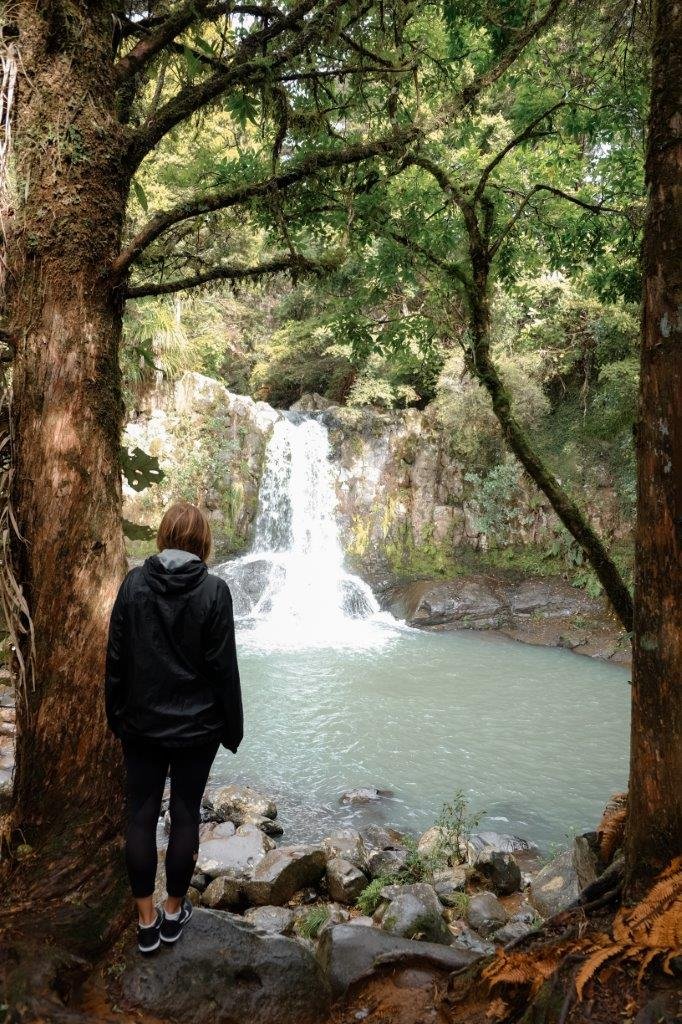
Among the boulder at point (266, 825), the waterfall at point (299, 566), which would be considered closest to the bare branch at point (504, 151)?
the boulder at point (266, 825)

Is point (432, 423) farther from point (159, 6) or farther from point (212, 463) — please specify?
point (159, 6)

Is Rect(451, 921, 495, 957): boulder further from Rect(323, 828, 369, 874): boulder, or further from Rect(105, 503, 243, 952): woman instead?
Rect(105, 503, 243, 952): woman

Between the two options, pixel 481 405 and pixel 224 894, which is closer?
pixel 224 894

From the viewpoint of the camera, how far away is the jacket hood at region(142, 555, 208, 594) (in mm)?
2461

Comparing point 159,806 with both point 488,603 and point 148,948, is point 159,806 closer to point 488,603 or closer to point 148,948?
point 148,948

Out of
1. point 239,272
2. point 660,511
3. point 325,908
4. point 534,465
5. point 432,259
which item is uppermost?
point 432,259

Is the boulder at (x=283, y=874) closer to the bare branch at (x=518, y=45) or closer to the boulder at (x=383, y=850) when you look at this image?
the boulder at (x=383, y=850)

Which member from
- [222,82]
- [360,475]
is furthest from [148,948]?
[360,475]

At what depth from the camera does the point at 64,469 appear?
102 inches

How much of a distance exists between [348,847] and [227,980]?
3.27m

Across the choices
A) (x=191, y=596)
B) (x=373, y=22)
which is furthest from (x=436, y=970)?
(x=373, y=22)

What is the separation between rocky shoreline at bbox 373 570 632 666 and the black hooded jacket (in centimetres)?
1216

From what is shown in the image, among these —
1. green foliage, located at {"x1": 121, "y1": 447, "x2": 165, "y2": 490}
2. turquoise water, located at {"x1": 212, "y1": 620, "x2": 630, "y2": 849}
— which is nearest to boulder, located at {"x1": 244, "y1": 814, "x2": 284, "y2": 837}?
turquoise water, located at {"x1": 212, "y1": 620, "x2": 630, "y2": 849}

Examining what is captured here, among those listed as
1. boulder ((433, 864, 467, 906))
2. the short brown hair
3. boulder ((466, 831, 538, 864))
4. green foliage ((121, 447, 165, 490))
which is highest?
green foliage ((121, 447, 165, 490))
